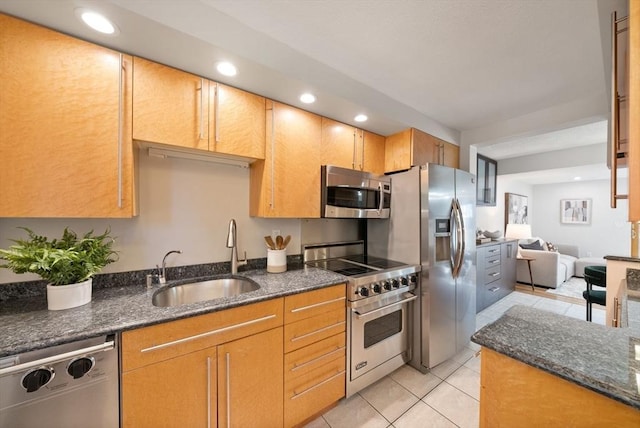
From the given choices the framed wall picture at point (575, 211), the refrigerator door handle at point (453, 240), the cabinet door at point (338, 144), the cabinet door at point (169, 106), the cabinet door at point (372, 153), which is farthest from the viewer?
the framed wall picture at point (575, 211)

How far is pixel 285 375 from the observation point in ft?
4.68

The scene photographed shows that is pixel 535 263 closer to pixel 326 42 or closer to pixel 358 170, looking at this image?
pixel 358 170

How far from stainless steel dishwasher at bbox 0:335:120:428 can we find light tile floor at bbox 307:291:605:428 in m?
1.22

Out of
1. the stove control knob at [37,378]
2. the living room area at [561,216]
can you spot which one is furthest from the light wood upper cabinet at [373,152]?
the living room area at [561,216]

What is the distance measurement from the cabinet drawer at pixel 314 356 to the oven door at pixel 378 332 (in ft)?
0.43

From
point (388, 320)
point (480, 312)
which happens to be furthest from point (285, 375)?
point (480, 312)

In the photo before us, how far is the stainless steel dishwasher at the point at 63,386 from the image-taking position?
845 mm

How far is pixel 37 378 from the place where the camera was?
0.86 m

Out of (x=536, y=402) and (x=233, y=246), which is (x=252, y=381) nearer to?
(x=233, y=246)

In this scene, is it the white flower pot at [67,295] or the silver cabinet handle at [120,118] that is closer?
the white flower pot at [67,295]

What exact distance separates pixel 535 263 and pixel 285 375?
5.36 metres

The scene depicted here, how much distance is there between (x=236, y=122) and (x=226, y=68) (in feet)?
1.03

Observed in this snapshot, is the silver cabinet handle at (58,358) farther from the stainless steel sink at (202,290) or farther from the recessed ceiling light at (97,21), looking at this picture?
the recessed ceiling light at (97,21)


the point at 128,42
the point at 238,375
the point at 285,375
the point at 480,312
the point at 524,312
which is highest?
the point at 128,42
